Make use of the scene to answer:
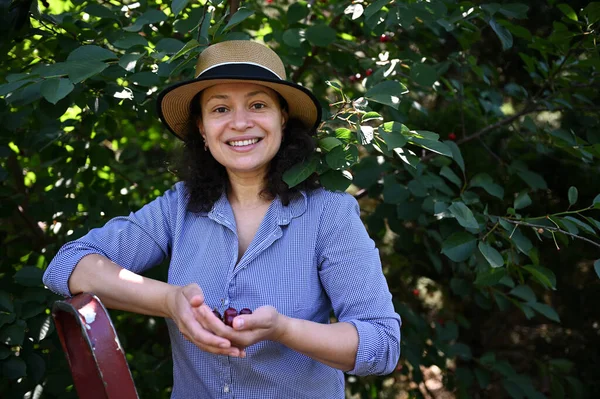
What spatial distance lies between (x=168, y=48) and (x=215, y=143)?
1.32ft

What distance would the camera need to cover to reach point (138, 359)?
2.90 metres

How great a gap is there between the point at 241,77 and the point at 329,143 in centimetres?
31

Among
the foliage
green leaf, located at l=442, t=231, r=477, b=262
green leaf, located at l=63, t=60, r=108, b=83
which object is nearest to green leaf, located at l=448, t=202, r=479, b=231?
the foliage

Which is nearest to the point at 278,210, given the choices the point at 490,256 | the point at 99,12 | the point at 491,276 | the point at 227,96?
the point at 227,96

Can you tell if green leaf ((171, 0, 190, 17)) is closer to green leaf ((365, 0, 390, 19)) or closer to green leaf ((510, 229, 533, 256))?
green leaf ((365, 0, 390, 19))

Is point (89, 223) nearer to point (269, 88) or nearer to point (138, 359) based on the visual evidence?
point (138, 359)

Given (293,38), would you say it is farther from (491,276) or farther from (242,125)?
(491,276)

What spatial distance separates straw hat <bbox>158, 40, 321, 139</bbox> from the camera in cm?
181

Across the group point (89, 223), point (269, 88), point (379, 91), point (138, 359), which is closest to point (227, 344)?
point (269, 88)

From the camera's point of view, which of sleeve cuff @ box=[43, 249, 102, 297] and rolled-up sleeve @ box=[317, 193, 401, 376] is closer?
rolled-up sleeve @ box=[317, 193, 401, 376]

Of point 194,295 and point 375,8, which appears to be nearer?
point 194,295

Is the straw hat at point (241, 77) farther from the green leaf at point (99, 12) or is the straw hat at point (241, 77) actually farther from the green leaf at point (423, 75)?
the green leaf at point (423, 75)

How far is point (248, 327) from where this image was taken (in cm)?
141

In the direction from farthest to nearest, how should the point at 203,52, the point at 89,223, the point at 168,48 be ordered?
the point at 89,223 < the point at 168,48 < the point at 203,52
